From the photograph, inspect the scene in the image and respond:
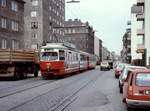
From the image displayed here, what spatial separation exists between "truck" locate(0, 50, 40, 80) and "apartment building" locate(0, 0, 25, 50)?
9.75m

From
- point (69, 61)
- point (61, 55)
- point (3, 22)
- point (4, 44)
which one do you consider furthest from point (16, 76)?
point (3, 22)

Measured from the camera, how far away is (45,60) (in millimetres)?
22094

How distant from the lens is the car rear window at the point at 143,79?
794 cm

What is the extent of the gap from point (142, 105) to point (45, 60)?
50.0 feet

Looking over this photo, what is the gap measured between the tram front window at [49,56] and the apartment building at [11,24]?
11.3 meters

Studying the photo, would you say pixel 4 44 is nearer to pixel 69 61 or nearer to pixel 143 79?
pixel 69 61

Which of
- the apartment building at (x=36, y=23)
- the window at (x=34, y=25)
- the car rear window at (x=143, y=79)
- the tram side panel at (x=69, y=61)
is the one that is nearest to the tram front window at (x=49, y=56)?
the tram side panel at (x=69, y=61)

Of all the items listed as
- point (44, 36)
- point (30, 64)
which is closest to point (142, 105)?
point (30, 64)

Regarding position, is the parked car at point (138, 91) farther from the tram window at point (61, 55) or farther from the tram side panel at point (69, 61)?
the tram side panel at point (69, 61)

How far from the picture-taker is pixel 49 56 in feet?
73.2

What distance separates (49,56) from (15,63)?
3.12 m

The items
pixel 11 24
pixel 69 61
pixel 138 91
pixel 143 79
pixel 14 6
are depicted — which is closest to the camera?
pixel 138 91

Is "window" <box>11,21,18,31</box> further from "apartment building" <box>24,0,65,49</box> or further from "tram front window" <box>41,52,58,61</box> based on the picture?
"apartment building" <box>24,0,65,49</box>

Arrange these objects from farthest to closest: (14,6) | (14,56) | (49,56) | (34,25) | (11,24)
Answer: (34,25) < (14,6) < (11,24) < (49,56) < (14,56)
